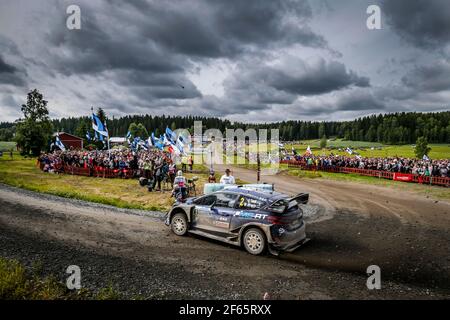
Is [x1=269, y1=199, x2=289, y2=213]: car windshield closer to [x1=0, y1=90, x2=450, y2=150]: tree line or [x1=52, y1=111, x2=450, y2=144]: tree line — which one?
[x1=0, y1=90, x2=450, y2=150]: tree line

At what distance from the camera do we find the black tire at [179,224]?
9.79 m

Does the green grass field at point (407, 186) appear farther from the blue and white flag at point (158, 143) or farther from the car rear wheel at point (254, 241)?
the blue and white flag at point (158, 143)

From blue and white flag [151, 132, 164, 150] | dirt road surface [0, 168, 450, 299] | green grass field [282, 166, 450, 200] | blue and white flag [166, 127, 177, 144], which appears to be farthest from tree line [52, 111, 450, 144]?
dirt road surface [0, 168, 450, 299]

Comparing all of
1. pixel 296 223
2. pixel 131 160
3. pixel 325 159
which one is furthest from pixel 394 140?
pixel 296 223

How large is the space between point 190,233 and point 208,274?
2963 millimetres

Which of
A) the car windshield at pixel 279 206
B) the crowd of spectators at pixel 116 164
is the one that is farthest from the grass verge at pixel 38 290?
the crowd of spectators at pixel 116 164

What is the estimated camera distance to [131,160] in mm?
25125

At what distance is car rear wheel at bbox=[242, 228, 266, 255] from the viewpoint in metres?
8.19

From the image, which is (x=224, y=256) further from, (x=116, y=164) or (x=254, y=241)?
(x=116, y=164)

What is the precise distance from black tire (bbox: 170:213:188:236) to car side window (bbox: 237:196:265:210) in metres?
2.13

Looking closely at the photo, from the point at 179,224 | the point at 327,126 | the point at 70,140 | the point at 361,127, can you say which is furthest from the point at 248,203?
the point at 327,126

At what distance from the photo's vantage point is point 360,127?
142 metres

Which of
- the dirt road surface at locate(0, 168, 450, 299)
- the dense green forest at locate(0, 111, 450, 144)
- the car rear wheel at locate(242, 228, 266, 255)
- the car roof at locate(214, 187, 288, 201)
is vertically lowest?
the dirt road surface at locate(0, 168, 450, 299)

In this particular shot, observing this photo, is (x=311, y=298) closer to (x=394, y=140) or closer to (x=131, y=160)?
(x=131, y=160)
